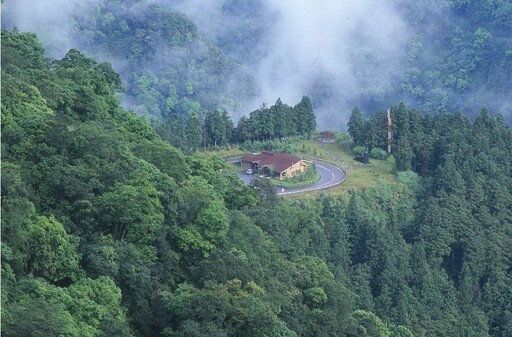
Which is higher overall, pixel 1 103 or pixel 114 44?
pixel 114 44

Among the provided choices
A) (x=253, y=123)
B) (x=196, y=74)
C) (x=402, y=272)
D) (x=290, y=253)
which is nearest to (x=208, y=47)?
(x=196, y=74)

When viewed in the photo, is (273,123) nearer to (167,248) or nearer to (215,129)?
(215,129)

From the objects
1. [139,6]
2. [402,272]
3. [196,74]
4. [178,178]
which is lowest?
[402,272]

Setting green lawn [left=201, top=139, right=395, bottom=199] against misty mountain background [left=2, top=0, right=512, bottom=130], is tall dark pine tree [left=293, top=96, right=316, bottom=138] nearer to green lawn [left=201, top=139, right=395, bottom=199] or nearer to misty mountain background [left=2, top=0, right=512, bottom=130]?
green lawn [left=201, top=139, right=395, bottom=199]

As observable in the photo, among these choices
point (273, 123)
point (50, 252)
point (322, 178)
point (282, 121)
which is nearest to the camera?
point (50, 252)

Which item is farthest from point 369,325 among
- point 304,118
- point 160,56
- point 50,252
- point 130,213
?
point 160,56

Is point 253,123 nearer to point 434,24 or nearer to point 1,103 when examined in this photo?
point 1,103
